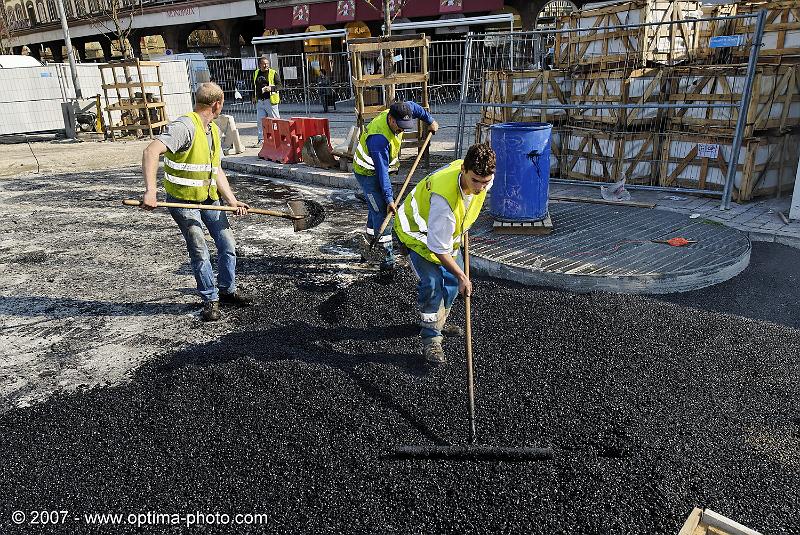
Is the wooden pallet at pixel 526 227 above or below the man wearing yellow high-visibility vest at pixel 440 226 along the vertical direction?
below

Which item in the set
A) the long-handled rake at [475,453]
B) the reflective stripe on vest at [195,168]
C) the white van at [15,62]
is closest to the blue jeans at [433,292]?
the long-handled rake at [475,453]

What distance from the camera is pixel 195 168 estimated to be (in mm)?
4586

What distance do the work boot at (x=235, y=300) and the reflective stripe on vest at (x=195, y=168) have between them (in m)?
0.89

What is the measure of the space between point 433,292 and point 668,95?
5.66 meters

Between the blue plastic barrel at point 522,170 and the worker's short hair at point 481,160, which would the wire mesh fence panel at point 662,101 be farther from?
the worker's short hair at point 481,160

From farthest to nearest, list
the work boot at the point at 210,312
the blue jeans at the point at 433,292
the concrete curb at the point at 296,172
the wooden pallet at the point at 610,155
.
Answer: the concrete curb at the point at 296,172 → the wooden pallet at the point at 610,155 → the work boot at the point at 210,312 → the blue jeans at the point at 433,292

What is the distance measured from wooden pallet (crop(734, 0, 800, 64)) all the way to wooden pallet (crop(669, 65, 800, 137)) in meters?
0.46

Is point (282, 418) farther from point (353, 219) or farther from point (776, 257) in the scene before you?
point (776, 257)

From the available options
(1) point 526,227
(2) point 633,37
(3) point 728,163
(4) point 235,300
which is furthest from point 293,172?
(3) point 728,163

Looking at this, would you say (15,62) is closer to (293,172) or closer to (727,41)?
(293,172)

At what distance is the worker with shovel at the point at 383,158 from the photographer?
497 centimetres

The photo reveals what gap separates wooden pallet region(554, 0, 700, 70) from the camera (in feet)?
25.1

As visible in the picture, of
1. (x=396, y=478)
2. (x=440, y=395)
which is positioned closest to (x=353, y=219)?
(x=440, y=395)

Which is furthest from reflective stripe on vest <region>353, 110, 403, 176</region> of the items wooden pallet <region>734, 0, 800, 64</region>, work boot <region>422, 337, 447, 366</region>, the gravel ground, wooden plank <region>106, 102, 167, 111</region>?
wooden plank <region>106, 102, 167, 111</region>
